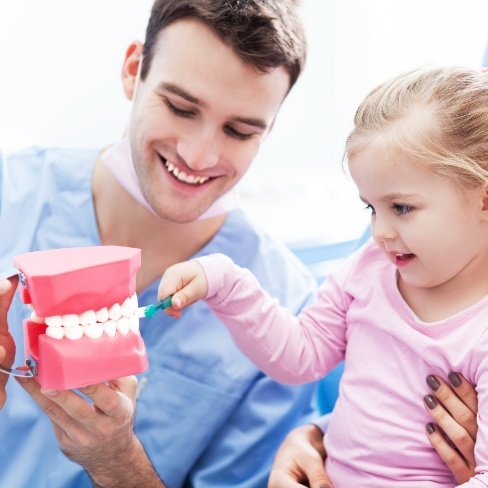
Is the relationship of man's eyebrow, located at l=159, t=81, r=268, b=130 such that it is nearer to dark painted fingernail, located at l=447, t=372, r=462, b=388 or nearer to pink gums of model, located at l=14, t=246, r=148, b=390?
pink gums of model, located at l=14, t=246, r=148, b=390

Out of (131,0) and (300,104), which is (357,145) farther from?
(300,104)

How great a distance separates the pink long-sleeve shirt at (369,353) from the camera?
1147 mm

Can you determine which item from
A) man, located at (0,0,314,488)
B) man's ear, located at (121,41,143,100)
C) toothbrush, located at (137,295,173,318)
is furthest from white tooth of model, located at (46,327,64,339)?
man's ear, located at (121,41,143,100)

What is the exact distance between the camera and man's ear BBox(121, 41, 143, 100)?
171cm

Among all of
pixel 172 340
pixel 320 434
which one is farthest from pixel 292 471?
pixel 172 340

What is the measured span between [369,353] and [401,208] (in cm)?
28

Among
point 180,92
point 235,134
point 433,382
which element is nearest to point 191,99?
point 180,92

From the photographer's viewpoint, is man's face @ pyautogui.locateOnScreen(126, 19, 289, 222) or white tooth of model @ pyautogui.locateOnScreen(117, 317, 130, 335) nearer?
white tooth of model @ pyautogui.locateOnScreen(117, 317, 130, 335)

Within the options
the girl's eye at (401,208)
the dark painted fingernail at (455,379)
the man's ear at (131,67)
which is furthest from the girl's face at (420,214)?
the man's ear at (131,67)

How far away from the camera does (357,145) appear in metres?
1.13

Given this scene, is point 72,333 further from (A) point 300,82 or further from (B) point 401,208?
(A) point 300,82

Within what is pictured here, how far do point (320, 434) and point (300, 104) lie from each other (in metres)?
1.46

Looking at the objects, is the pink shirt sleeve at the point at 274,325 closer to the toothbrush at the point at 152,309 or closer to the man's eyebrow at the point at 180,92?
the toothbrush at the point at 152,309

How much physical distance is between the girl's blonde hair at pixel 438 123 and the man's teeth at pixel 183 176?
476 mm
